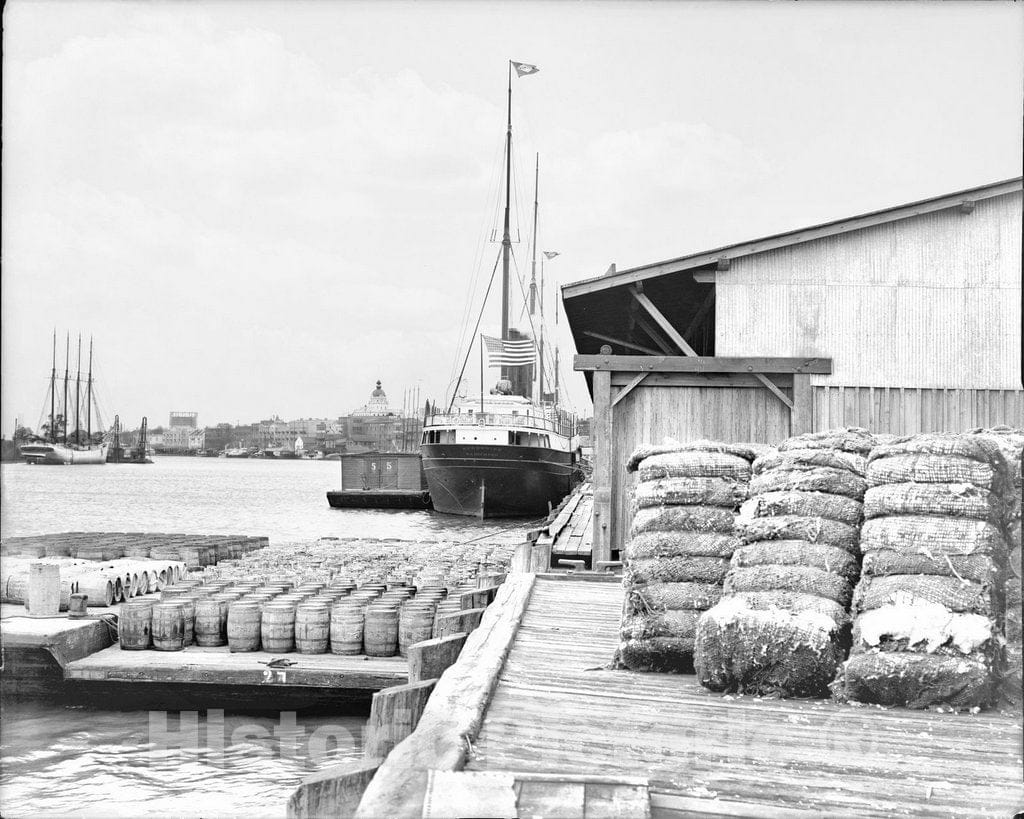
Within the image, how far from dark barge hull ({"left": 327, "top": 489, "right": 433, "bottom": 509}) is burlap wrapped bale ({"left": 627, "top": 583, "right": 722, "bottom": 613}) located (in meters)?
56.8

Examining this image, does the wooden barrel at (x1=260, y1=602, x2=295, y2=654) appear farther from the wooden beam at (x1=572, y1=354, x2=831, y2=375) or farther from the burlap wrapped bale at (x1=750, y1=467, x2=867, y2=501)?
the burlap wrapped bale at (x1=750, y1=467, x2=867, y2=501)

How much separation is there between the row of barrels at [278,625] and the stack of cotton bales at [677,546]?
5.79m

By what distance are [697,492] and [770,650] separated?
1.69 m

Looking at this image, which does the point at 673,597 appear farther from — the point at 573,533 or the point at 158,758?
the point at 573,533

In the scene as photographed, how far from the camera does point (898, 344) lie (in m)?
13.1

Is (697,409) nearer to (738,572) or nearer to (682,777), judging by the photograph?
(738,572)

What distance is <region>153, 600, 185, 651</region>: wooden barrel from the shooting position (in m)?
12.8

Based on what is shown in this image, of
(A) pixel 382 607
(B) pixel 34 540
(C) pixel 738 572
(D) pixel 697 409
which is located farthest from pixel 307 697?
(B) pixel 34 540

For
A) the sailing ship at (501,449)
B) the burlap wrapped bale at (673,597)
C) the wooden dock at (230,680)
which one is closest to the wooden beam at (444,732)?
the burlap wrapped bale at (673,597)

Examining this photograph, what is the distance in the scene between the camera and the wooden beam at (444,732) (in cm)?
392

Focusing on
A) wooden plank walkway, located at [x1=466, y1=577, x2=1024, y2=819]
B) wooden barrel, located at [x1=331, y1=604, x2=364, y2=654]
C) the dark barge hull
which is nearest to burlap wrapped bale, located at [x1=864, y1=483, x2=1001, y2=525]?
wooden plank walkway, located at [x1=466, y1=577, x2=1024, y2=819]

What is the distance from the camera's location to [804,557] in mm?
6375

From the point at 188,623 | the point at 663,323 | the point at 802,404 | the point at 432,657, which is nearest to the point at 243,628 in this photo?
the point at 188,623

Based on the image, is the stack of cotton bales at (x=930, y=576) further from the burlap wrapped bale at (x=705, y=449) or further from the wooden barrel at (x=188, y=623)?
the wooden barrel at (x=188, y=623)
